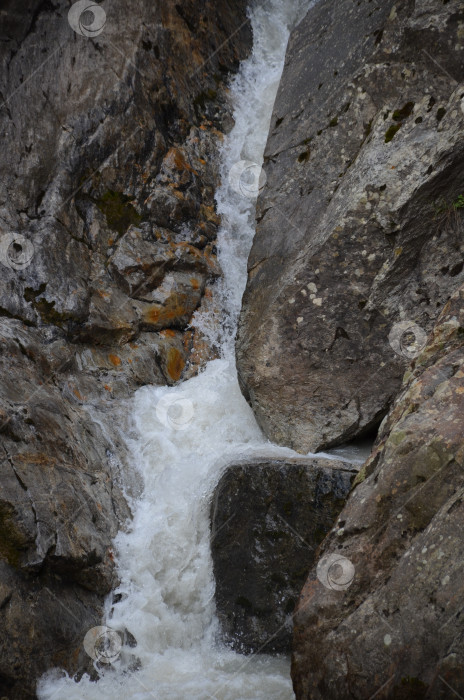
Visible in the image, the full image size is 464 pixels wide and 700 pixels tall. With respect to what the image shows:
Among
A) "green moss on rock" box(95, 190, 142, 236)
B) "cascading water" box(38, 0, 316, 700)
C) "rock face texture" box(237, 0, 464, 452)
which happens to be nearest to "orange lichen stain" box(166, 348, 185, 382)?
"cascading water" box(38, 0, 316, 700)

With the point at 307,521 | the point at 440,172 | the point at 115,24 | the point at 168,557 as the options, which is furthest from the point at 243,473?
the point at 115,24

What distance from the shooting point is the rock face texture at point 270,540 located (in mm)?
5203

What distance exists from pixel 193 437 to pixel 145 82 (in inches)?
212

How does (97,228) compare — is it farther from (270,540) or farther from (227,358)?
(270,540)

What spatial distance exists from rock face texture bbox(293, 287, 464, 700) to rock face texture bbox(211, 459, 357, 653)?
1257 millimetres

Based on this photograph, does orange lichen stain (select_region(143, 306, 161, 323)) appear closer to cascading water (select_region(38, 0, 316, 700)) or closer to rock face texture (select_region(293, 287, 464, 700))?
cascading water (select_region(38, 0, 316, 700))

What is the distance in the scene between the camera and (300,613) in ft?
12.4

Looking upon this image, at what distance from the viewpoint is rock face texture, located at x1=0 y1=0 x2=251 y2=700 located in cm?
585

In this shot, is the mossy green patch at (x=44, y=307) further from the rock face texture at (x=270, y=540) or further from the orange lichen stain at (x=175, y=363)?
the rock face texture at (x=270, y=540)

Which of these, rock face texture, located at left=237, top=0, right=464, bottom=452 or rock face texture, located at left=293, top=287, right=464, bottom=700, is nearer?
rock face texture, located at left=293, top=287, right=464, bottom=700

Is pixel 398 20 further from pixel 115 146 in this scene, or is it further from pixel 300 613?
pixel 300 613

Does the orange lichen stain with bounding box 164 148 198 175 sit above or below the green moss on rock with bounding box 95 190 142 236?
above

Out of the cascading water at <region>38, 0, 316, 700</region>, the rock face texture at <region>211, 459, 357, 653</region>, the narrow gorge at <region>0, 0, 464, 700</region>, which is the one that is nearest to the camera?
the narrow gorge at <region>0, 0, 464, 700</region>

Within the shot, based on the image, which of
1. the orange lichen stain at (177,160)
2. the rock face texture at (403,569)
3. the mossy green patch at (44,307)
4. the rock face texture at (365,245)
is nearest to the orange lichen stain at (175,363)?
the rock face texture at (365,245)
